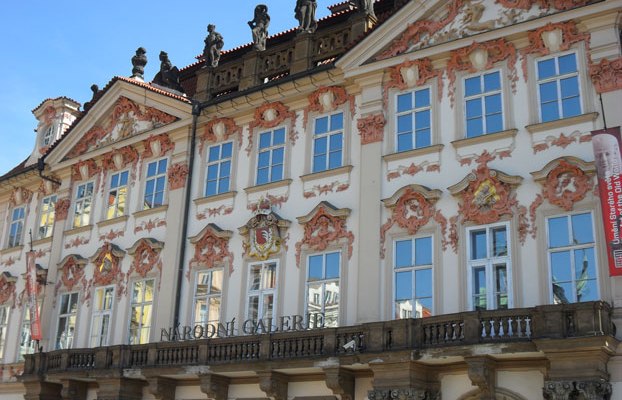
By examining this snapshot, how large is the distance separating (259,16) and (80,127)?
7820 mm

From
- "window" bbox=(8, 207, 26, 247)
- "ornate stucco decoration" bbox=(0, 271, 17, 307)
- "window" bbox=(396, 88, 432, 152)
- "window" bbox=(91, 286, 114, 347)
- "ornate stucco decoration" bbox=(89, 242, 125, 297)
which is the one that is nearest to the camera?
"window" bbox=(396, 88, 432, 152)

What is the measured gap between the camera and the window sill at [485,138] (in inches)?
699

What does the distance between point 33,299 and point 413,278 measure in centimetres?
1283

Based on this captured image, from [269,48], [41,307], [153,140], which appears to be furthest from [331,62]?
[41,307]

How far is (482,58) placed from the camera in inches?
741

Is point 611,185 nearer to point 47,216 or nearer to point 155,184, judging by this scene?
point 155,184

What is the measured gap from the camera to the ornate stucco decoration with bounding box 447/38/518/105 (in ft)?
60.6

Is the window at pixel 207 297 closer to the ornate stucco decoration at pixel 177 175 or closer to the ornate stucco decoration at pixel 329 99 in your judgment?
the ornate stucco decoration at pixel 177 175

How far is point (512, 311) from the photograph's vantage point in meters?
15.5

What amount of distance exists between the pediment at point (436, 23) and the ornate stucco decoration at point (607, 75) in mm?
1954

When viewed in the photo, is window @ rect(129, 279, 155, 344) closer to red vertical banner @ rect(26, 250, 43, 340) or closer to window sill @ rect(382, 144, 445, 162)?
red vertical banner @ rect(26, 250, 43, 340)

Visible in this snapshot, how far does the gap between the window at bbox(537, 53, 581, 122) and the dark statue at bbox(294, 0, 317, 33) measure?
7.00 metres

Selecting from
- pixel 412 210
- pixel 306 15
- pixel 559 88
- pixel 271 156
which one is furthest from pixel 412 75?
pixel 271 156

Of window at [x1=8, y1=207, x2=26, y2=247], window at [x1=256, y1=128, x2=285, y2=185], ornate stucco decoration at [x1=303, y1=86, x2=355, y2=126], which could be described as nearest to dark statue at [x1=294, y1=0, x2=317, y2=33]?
ornate stucco decoration at [x1=303, y1=86, x2=355, y2=126]
